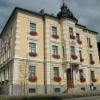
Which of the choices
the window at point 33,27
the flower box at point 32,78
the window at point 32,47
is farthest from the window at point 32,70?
the window at point 33,27

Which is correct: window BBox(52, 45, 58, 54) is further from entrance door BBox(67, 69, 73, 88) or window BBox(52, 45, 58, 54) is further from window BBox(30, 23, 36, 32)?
window BBox(30, 23, 36, 32)

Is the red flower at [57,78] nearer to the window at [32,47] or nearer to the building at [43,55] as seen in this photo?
the building at [43,55]

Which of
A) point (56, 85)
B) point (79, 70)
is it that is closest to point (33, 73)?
point (56, 85)

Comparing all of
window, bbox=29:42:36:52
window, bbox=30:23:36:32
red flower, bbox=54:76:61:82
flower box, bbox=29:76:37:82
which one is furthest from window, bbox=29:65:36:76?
window, bbox=30:23:36:32

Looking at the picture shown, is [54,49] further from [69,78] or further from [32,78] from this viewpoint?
[32,78]

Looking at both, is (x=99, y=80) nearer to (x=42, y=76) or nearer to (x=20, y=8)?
(x=42, y=76)

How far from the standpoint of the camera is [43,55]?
33.4 metres

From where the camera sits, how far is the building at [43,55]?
30719mm

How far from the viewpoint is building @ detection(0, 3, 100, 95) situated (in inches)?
1209

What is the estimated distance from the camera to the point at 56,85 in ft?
108

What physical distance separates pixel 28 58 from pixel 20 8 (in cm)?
786

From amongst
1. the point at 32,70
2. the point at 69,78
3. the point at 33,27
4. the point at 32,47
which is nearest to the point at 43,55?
the point at 32,47

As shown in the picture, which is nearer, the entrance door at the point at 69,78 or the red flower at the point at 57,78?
the red flower at the point at 57,78

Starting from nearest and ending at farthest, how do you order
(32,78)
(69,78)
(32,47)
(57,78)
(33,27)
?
(32,78) → (32,47) → (57,78) → (33,27) → (69,78)
